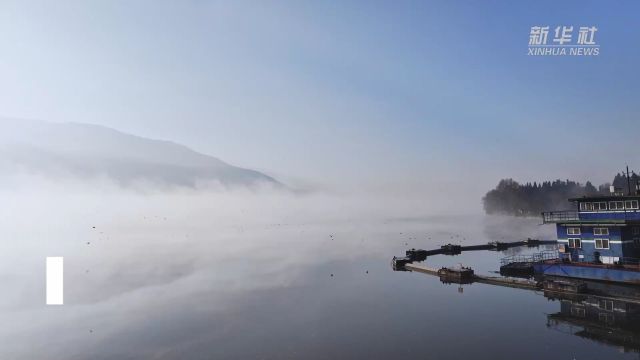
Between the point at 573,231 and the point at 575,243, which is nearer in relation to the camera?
the point at 575,243

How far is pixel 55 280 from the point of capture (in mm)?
92562


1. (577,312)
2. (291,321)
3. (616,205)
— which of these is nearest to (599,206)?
(616,205)

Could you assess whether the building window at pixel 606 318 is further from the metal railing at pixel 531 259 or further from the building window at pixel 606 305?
the metal railing at pixel 531 259

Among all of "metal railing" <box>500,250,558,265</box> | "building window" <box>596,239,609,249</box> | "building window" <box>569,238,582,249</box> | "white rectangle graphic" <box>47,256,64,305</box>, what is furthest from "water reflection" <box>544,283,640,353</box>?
"white rectangle graphic" <box>47,256,64,305</box>

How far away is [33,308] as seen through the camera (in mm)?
62281

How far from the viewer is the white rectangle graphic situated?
227 feet

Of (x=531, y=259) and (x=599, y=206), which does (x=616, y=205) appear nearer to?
(x=599, y=206)

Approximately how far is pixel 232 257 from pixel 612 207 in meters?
101

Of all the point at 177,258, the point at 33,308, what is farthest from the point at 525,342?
the point at 177,258

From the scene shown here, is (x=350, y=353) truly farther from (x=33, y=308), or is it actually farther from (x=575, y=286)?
(x=33, y=308)

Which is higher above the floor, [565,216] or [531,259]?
[565,216]

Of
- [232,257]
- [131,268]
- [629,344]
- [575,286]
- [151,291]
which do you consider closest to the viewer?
[629,344]

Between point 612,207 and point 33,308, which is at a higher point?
point 612,207

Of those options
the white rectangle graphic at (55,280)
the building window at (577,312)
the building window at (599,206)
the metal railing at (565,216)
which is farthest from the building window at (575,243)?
the white rectangle graphic at (55,280)
